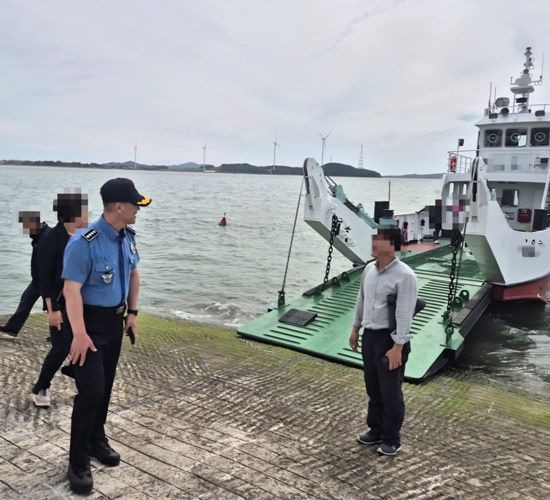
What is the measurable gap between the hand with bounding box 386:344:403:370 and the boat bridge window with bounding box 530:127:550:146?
1310 centimetres

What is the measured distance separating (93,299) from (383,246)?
2.00 meters

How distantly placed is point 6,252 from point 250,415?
1754cm

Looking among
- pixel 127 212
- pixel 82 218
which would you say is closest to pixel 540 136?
pixel 82 218

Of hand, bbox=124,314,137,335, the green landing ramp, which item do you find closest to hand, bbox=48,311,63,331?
hand, bbox=124,314,137,335

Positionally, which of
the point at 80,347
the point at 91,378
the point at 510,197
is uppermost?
the point at 510,197

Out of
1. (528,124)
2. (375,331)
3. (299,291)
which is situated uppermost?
(528,124)

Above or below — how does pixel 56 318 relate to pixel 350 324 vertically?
above

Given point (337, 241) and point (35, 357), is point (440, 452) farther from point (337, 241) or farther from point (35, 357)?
point (337, 241)

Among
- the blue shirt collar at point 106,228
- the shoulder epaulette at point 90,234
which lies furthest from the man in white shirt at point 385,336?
the shoulder epaulette at point 90,234

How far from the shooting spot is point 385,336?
12.1 feet

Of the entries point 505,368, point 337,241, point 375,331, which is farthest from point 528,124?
point 375,331

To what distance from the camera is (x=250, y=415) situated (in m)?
4.32

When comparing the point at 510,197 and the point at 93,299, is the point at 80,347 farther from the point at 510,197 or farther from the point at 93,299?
the point at 510,197

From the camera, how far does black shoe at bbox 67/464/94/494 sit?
2.99m
